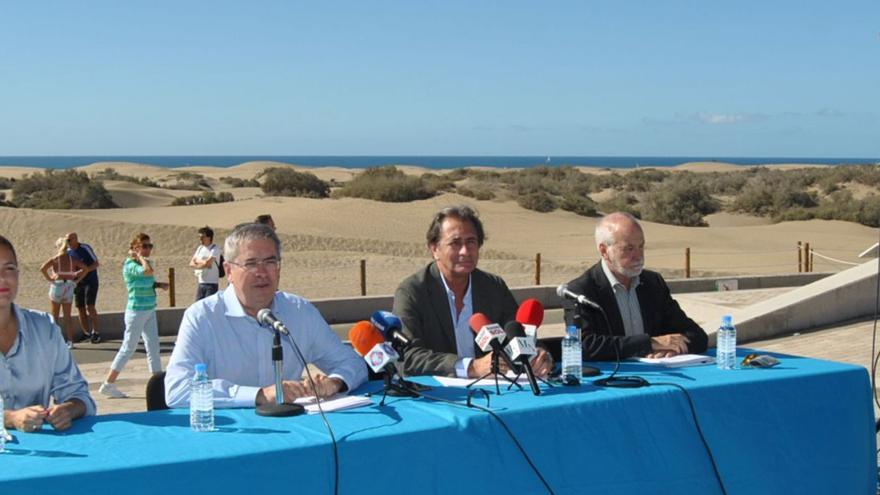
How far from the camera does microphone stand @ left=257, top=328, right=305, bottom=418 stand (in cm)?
468

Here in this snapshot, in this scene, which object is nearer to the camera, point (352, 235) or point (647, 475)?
point (647, 475)

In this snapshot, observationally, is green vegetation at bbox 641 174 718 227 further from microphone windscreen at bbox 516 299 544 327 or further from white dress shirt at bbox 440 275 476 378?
microphone windscreen at bbox 516 299 544 327

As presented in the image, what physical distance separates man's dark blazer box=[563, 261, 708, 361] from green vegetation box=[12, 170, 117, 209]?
165ft

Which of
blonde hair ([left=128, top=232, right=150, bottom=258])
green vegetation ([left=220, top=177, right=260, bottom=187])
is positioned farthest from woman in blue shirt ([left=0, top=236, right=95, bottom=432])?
green vegetation ([left=220, top=177, right=260, bottom=187])

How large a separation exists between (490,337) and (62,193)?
180 ft

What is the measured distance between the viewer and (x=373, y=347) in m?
5.03

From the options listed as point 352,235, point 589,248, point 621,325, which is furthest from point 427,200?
point 621,325

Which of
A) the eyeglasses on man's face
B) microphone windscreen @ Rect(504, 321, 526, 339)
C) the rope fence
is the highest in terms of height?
the eyeglasses on man's face

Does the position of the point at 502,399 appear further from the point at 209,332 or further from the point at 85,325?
the point at 85,325

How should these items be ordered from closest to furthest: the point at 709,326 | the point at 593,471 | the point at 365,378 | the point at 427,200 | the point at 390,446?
the point at 390,446, the point at 593,471, the point at 365,378, the point at 709,326, the point at 427,200

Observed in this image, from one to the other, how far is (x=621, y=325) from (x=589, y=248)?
32420mm

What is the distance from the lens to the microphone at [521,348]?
5.16 m

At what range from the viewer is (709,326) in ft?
44.9

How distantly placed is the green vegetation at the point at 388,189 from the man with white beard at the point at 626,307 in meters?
49.8
